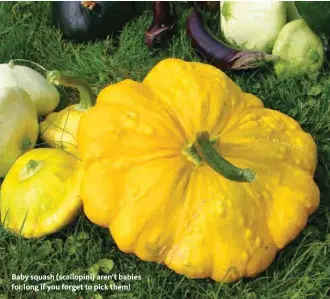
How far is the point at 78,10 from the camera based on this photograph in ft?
10.8

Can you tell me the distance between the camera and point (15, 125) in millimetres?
2529

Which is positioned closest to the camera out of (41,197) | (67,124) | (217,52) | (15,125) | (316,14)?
(41,197)

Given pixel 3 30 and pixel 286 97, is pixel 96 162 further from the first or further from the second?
pixel 3 30

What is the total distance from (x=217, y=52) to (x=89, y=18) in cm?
73

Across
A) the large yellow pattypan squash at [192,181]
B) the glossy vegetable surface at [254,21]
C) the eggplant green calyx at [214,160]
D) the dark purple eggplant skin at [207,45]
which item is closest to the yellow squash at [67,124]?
the large yellow pattypan squash at [192,181]

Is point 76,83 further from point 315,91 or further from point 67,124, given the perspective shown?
point 315,91

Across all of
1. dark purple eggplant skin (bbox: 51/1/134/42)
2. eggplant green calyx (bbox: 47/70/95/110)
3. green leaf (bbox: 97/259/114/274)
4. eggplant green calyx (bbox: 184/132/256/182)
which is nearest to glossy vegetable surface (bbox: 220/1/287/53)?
dark purple eggplant skin (bbox: 51/1/134/42)

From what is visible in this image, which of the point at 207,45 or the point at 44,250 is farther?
the point at 207,45

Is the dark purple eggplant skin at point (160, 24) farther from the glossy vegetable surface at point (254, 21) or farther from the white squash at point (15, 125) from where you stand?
the white squash at point (15, 125)

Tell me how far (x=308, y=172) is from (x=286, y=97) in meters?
0.66

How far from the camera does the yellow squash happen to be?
104 inches

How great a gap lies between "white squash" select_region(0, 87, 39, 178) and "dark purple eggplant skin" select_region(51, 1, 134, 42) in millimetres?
822

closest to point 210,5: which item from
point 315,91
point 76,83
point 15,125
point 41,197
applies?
point 315,91

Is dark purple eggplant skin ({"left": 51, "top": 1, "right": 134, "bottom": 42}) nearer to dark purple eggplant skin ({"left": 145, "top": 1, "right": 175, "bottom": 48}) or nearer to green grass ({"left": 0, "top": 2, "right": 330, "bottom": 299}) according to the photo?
green grass ({"left": 0, "top": 2, "right": 330, "bottom": 299})
